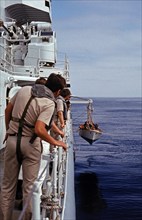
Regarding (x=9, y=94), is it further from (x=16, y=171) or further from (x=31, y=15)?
(x=31, y=15)

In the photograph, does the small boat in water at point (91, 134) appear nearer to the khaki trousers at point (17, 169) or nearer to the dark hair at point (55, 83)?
the khaki trousers at point (17, 169)

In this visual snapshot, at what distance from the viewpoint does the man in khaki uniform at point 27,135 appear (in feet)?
11.9

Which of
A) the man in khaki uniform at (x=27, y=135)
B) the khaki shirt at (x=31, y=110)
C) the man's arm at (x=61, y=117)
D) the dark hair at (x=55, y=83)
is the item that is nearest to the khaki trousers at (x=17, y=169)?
the man in khaki uniform at (x=27, y=135)

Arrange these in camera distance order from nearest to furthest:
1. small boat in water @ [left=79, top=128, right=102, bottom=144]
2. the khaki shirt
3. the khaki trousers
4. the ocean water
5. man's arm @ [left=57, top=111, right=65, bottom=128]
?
1. the khaki shirt
2. the khaki trousers
3. man's arm @ [left=57, top=111, right=65, bottom=128]
4. the ocean water
5. small boat in water @ [left=79, top=128, right=102, bottom=144]

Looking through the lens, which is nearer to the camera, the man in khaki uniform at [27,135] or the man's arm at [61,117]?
the man in khaki uniform at [27,135]

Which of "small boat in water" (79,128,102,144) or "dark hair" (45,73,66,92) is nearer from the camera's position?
"dark hair" (45,73,66,92)

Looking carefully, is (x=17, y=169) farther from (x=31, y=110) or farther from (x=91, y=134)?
(x=91, y=134)

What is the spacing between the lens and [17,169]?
13.0 ft

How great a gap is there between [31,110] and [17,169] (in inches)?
29.3

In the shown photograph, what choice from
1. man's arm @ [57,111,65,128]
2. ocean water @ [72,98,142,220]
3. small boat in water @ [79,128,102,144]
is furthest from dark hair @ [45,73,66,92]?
small boat in water @ [79,128,102,144]

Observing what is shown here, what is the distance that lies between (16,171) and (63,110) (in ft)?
8.13

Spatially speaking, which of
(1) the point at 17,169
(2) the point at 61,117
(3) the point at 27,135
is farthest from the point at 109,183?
(3) the point at 27,135

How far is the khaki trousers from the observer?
3779 millimetres

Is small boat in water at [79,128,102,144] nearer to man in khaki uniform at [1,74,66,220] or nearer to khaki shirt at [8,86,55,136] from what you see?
man in khaki uniform at [1,74,66,220]
